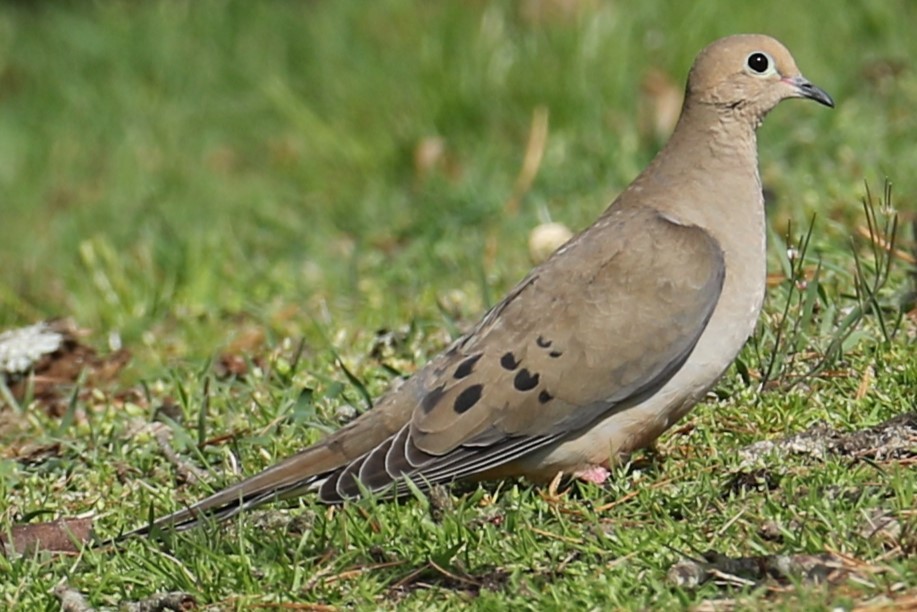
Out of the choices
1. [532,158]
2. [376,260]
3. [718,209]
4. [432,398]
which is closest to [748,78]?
[718,209]

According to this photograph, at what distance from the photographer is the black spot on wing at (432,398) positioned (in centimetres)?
448

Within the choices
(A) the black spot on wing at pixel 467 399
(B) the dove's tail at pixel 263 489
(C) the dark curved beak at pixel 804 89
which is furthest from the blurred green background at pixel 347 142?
(B) the dove's tail at pixel 263 489

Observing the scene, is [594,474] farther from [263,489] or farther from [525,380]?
[263,489]

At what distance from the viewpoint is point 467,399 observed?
14.7ft

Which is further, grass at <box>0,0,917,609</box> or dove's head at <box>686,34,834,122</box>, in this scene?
dove's head at <box>686,34,834,122</box>

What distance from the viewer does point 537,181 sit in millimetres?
7945

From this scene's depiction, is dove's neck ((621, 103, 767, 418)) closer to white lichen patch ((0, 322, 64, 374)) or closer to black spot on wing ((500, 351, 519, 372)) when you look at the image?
black spot on wing ((500, 351, 519, 372))

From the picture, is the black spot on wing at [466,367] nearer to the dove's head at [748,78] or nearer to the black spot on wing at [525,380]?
the black spot on wing at [525,380]

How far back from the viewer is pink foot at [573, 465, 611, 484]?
443cm

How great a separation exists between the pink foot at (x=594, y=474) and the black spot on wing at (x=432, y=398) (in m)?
0.41

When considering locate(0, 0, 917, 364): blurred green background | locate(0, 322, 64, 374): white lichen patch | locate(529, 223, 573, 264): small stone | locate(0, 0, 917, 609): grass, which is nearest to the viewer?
locate(0, 0, 917, 609): grass

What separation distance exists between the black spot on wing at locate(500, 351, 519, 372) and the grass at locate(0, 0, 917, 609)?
34 cm

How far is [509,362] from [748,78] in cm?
117

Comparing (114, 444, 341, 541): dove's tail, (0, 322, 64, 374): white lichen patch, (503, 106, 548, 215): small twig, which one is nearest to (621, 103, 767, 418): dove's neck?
(114, 444, 341, 541): dove's tail
